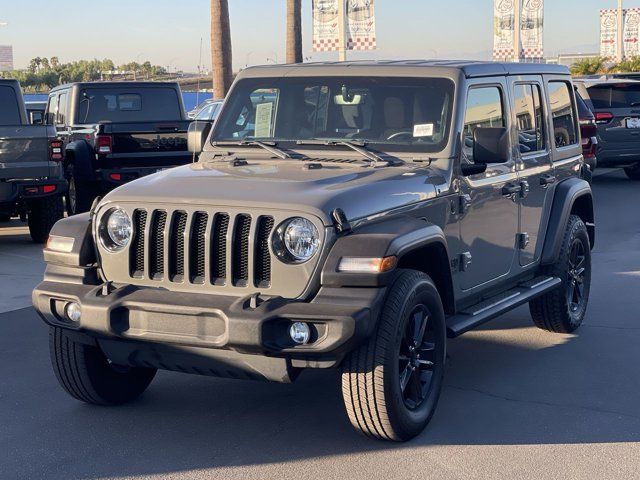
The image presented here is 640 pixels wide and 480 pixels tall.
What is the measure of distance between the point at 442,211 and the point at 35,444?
248 cm

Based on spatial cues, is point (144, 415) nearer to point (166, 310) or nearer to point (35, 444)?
point (35, 444)

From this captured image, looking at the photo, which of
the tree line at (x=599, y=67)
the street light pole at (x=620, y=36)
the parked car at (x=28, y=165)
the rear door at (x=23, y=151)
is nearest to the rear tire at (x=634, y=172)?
the parked car at (x=28, y=165)

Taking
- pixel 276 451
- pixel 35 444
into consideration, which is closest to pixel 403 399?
pixel 276 451

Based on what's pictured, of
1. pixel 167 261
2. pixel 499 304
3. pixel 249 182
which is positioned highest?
pixel 249 182

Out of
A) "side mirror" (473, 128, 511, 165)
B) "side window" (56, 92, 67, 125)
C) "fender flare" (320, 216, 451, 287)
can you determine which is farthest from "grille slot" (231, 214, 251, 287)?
"side window" (56, 92, 67, 125)

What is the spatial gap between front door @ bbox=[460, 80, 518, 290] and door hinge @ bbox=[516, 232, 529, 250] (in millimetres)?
85

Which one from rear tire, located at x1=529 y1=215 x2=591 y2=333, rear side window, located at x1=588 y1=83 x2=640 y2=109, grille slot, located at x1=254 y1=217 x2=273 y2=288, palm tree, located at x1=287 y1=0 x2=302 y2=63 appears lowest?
rear tire, located at x1=529 y1=215 x2=591 y2=333

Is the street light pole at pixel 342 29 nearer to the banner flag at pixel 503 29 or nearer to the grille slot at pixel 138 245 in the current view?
the banner flag at pixel 503 29

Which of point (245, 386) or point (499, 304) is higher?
point (499, 304)

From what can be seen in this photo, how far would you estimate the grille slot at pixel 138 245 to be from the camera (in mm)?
5277

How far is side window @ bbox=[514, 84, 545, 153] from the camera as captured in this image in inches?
277

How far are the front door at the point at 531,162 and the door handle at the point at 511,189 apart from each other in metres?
0.09

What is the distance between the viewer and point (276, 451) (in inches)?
203

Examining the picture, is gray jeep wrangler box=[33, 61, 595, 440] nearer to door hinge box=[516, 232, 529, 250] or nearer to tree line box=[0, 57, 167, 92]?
door hinge box=[516, 232, 529, 250]
